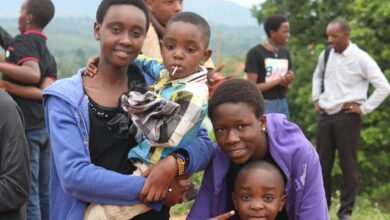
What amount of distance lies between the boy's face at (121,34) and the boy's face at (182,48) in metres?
0.15

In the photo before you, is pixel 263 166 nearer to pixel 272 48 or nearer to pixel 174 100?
pixel 174 100

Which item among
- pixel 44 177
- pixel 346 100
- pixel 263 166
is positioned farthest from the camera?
pixel 346 100

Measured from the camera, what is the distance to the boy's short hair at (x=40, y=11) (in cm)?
570

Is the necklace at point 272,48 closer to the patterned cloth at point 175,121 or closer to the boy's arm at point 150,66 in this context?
the boy's arm at point 150,66

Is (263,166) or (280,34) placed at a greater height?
(263,166)

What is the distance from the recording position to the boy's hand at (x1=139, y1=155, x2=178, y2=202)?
2652 millimetres

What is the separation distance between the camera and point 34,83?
17.6 ft

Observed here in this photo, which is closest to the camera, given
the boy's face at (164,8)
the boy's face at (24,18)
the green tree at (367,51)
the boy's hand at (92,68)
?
the boy's hand at (92,68)

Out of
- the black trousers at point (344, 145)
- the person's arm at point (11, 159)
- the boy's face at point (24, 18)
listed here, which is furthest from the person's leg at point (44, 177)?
the black trousers at point (344, 145)

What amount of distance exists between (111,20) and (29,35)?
289 cm

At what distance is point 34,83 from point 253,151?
9.47 feet

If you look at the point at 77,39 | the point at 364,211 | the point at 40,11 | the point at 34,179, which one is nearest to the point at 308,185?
the point at 34,179

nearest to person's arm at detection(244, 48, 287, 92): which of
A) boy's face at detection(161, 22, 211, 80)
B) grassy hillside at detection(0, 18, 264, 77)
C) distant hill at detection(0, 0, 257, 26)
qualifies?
boy's face at detection(161, 22, 211, 80)

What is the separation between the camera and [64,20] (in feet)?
167
